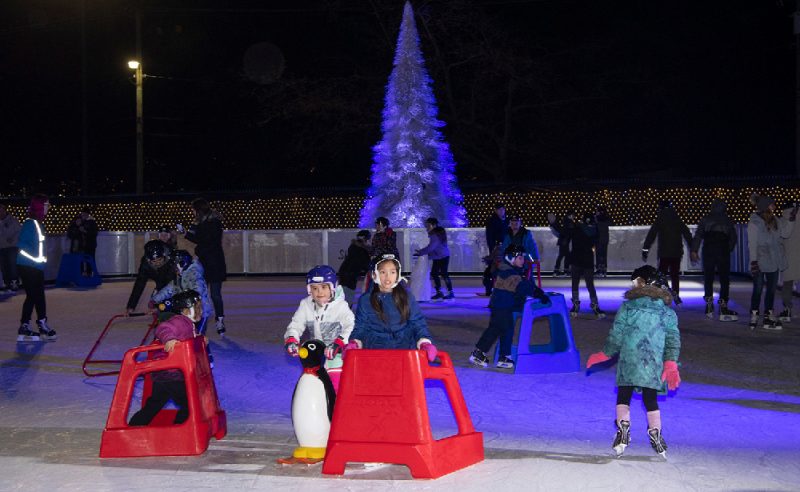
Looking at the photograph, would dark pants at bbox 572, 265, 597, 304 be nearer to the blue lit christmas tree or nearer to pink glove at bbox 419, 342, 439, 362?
pink glove at bbox 419, 342, 439, 362

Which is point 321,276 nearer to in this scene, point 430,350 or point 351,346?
point 351,346

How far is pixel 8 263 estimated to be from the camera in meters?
21.8

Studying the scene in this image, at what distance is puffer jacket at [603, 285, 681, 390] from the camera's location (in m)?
6.42

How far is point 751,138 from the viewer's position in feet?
118

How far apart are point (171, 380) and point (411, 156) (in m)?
21.5

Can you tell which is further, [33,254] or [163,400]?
[33,254]

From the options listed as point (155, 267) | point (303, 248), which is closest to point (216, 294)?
point (155, 267)

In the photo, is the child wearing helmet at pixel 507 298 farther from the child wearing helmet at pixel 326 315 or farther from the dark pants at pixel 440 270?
the dark pants at pixel 440 270

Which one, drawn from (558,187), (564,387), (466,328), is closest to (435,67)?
(558,187)

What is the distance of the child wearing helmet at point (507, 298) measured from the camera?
10219 mm

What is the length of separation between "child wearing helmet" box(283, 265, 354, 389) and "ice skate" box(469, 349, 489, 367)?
13.0 ft

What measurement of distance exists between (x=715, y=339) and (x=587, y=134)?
83.1 feet

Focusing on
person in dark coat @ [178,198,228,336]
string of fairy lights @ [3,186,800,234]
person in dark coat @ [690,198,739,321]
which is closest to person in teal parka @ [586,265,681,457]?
person in dark coat @ [178,198,228,336]

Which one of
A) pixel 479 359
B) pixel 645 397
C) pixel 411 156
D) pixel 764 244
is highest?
pixel 411 156
